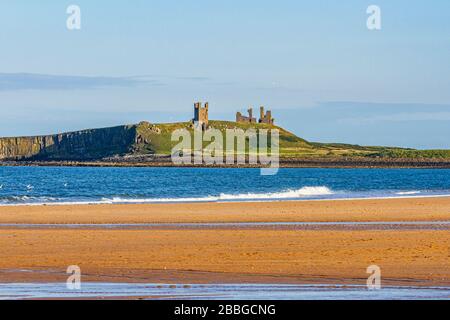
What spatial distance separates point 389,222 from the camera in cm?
3453

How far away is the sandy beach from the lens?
19.0m

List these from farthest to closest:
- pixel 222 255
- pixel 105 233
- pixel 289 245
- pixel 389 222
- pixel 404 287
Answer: pixel 389 222 < pixel 105 233 < pixel 289 245 < pixel 222 255 < pixel 404 287

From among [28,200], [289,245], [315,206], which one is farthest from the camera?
[28,200]

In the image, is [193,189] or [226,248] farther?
[193,189]

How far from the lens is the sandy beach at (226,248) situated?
62.3 feet

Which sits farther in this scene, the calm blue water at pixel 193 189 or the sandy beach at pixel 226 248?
the calm blue water at pixel 193 189

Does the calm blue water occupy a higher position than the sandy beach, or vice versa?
the sandy beach

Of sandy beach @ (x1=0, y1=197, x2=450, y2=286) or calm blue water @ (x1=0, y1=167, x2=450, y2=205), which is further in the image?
calm blue water @ (x1=0, y1=167, x2=450, y2=205)

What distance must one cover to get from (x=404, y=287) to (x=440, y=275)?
6.35 ft

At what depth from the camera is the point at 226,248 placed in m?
24.2

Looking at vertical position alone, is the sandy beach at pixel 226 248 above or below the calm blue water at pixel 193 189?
above

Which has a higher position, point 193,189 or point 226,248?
point 226,248
